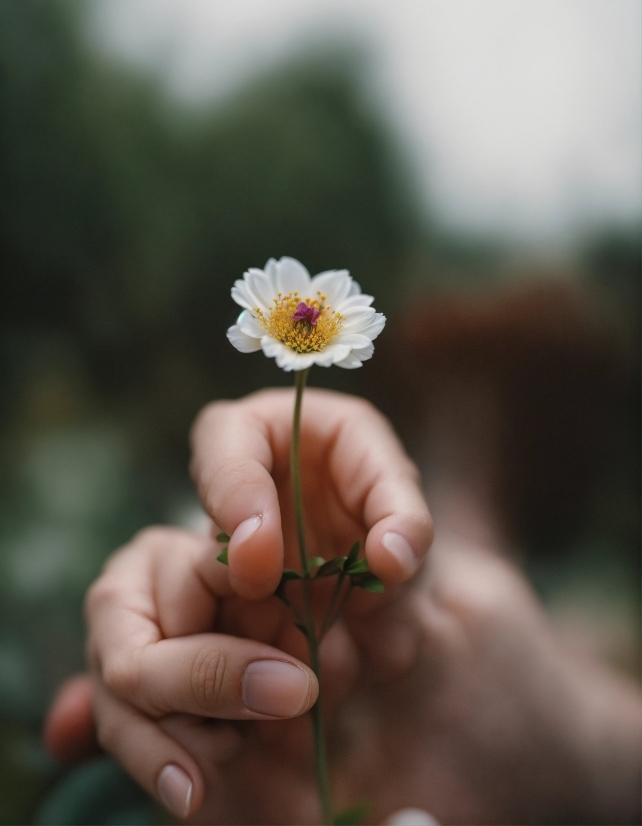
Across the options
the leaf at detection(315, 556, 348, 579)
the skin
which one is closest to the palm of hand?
the skin

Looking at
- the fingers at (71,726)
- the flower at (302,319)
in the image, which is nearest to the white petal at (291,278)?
the flower at (302,319)

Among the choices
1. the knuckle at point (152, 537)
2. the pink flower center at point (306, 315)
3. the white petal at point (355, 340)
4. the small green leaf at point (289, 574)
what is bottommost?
the knuckle at point (152, 537)

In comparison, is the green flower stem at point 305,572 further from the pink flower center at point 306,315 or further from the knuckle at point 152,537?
the knuckle at point 152,537

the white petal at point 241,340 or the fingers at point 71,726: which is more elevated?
the white petal at point 241,340

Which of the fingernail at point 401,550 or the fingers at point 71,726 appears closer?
the fingernail at point 401,550

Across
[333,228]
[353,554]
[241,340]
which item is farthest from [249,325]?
[333,228]

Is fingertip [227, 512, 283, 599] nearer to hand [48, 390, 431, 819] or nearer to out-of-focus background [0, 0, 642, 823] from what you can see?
hand [48, 390, 431, 819]
